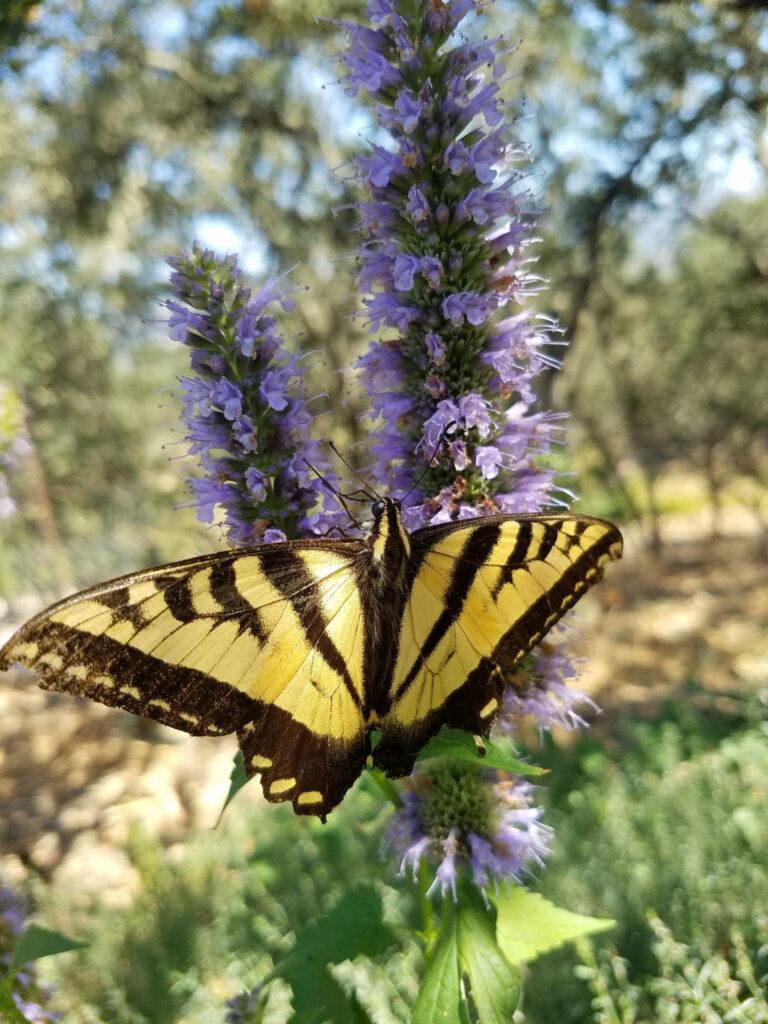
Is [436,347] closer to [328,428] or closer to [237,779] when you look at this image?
[237,779]

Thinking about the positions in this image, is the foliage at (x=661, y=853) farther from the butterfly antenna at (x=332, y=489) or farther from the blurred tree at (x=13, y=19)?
the blurred tree at (x=13, y=19)

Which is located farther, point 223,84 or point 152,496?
point 152,496

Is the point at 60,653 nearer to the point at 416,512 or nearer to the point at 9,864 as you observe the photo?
the point at 416,512

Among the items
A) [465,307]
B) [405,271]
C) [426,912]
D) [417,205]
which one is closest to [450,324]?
[465,307]

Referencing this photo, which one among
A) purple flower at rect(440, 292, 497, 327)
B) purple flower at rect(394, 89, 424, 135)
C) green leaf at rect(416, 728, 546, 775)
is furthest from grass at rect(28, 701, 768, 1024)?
purple flower at rect(394, 89, 424, 135)

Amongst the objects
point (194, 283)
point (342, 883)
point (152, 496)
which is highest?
point (152, 496)

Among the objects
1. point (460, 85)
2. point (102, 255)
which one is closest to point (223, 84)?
point (102, 255)
